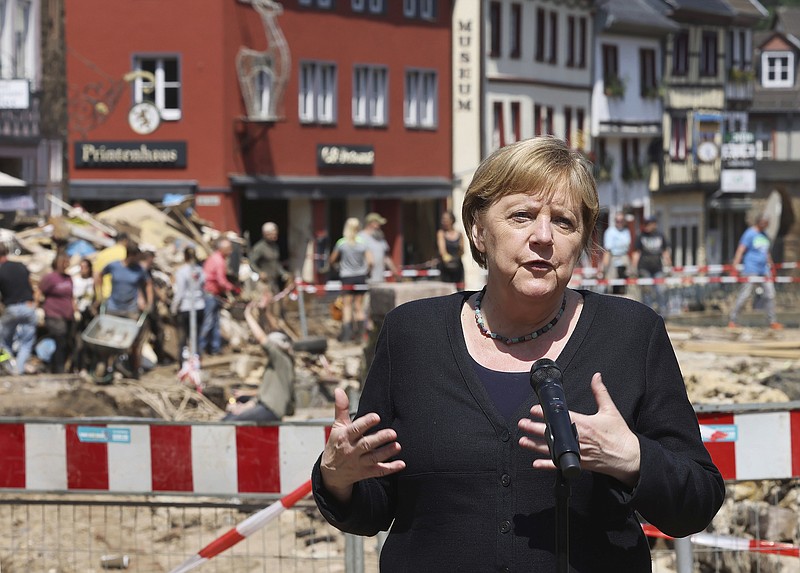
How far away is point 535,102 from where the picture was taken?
164 ft

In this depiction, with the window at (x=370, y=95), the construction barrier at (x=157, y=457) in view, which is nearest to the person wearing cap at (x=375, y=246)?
the construction barrier at (x=157, y=457)

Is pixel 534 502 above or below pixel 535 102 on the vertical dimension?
below

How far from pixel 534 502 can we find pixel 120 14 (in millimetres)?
34302

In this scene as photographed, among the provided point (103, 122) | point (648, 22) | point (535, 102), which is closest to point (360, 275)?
point (103, 122)

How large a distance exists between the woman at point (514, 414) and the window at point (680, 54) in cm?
5851

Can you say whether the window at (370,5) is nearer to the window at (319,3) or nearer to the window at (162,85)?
the window at (319,3)

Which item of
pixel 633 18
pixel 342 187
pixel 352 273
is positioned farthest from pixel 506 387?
pixel 633 18

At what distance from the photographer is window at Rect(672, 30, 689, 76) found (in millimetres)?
60719

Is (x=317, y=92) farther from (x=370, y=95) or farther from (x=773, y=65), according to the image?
(x=773, y=65)

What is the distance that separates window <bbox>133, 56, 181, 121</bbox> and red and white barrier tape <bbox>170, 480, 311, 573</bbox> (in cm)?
3090

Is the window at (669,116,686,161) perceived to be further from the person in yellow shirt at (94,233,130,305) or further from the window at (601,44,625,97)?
the person in yellow shirt at (94,233,130,305)

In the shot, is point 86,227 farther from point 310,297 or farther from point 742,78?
point 742,78

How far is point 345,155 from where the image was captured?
133ft

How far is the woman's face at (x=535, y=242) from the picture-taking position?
3518mm
